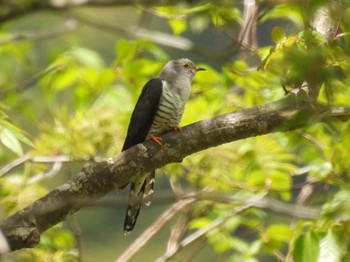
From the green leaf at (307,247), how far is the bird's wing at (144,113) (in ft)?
4.16

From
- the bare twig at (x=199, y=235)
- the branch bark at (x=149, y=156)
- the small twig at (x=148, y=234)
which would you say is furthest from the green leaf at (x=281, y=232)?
the branch bark at (x=149, y=156)

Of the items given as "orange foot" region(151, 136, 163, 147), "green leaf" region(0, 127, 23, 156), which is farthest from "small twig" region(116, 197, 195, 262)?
"green leaf" region(0, 127, 23, 156)

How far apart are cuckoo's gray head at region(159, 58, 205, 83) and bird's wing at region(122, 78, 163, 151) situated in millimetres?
239

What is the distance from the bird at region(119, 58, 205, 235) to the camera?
4184mm

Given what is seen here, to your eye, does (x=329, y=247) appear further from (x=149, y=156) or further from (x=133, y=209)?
(x=133, y=209)

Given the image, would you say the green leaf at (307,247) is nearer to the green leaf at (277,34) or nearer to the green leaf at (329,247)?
the green leaf at (329,247)

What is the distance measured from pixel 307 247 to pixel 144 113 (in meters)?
1.45

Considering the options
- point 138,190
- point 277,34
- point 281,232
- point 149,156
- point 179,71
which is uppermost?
point 277,34

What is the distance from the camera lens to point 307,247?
3.14 metres

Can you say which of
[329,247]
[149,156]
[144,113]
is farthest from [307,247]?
[144,113]

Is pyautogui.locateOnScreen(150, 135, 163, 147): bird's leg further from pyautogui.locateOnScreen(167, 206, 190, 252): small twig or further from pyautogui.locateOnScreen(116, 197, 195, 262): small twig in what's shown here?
pyautogui.locateOnScreen(167, 206, 190, 252): small twig

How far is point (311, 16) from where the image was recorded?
4.96ft

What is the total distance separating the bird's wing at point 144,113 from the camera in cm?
416

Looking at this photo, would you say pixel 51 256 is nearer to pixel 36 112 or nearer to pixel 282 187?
pixel 282 187
